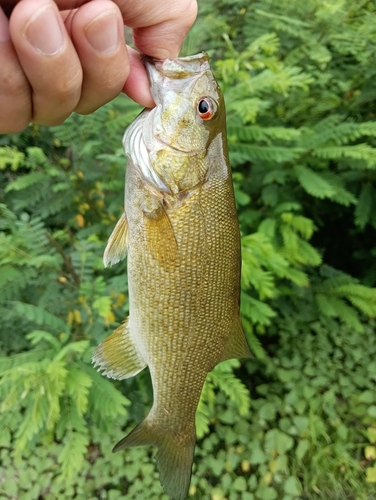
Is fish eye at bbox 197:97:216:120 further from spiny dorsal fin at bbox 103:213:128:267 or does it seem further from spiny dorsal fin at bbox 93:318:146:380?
spiny dorsal fin at bbox 93:318:146:380

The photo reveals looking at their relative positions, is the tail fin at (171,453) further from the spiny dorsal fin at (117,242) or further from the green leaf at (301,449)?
the green leaf at (301,449)

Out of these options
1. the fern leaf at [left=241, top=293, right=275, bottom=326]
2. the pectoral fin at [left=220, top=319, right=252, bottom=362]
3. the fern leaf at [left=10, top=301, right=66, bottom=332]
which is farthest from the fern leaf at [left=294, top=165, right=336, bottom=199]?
the fern leaf at [left=10, top=301, right=66, bottom=332]

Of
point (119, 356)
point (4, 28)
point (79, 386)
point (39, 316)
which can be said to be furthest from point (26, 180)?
point (4, 28)

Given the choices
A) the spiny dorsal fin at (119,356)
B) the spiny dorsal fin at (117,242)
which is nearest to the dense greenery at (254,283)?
the spiny dorsal fin at (119,356)

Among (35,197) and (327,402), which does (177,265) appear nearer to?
(35,197)

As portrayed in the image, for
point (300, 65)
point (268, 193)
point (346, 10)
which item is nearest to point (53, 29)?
point (268, 193)
